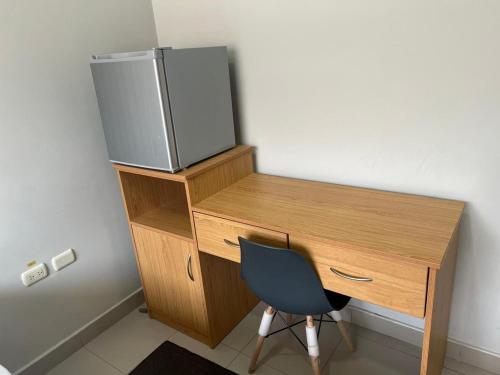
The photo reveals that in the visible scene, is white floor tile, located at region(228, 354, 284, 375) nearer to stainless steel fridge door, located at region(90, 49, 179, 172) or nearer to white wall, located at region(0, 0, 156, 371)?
white wall, located at region(0, 0, 156, 371)

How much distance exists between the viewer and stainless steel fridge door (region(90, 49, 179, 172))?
1458 mm

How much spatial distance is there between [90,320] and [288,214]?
131 cm

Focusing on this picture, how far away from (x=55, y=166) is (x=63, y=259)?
0.46 metres

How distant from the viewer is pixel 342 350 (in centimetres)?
178

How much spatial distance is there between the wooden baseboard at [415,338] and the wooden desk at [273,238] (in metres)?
0.19

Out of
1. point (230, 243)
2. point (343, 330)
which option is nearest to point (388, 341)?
point (343, 330)

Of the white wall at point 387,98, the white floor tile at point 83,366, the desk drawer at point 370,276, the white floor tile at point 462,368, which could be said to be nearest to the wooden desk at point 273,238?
the desk drawer at point 370,276

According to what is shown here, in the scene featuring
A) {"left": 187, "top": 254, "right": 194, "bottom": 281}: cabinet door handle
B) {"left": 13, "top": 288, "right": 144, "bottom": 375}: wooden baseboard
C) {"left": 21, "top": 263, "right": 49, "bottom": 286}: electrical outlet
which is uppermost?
{"left": 21, "top": 263, "right": 49, "bottom": 286}: electrical outlet

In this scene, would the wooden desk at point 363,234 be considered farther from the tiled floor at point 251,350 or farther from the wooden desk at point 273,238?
the tiled floor at point 251,350

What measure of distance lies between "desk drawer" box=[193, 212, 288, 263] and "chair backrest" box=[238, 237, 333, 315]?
0.08 metres

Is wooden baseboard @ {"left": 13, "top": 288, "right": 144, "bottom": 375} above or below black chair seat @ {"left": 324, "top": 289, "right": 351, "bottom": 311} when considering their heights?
below

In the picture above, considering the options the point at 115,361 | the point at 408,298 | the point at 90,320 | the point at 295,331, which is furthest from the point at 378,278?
the point at 90,320

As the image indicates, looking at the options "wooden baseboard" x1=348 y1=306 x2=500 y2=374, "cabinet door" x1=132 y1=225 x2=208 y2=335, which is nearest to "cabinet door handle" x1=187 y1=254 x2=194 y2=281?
"cabinet door" x1=132 y1=225 x2=208 y2=335

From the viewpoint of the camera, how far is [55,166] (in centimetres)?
174
